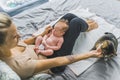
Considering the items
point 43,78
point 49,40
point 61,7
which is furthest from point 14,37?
point 61,7

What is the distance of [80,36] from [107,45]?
26 centimetres

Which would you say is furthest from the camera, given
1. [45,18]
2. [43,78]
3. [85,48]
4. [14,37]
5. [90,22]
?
[45,18]

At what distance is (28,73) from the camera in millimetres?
1142

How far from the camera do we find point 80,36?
1.60 m

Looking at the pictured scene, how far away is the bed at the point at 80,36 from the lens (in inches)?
54.2

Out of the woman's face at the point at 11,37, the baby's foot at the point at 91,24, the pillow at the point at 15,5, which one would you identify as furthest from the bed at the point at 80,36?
the pillow at the point at 15,5

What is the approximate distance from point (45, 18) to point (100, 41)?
61 centimetres

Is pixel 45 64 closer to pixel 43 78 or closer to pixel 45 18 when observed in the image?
pixel 43 78

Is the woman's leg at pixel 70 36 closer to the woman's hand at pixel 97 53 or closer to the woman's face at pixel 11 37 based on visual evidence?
the woman's hand at pixel 97 53

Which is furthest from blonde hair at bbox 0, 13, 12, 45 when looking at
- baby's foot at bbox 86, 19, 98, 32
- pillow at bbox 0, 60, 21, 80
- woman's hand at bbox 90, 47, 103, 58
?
baby's foot at bbox 86, 19, 98, 32

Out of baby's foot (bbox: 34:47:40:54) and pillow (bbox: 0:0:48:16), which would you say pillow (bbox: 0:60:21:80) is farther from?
pillow (bbox: 0:0:48:16)

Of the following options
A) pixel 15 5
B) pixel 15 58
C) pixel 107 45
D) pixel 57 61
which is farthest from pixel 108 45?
pixel 15 5

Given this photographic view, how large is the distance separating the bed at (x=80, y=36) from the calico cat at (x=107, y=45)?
0.05 meters

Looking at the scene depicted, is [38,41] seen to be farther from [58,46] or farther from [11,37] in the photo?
[11,37]
